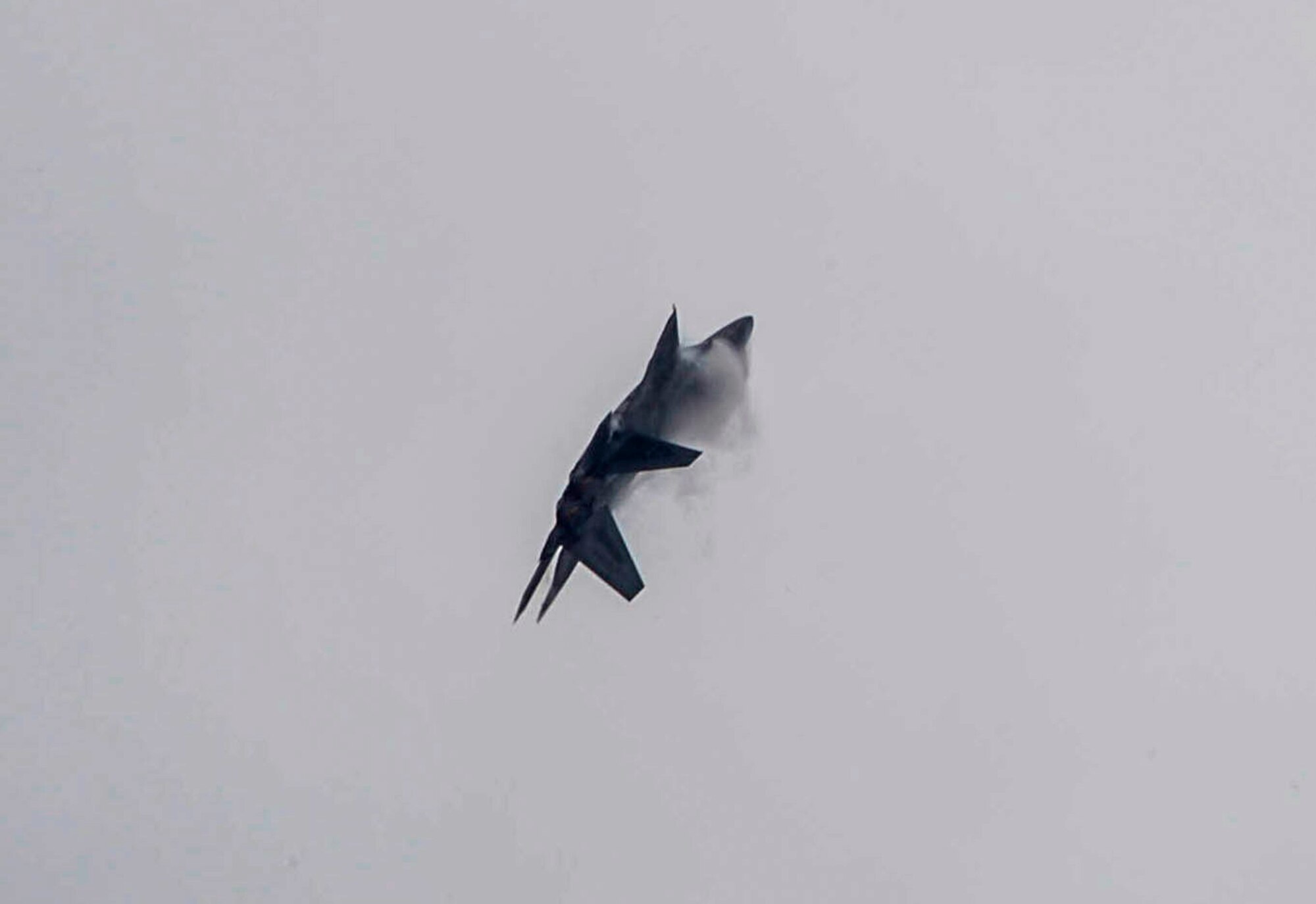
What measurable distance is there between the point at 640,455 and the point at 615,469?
0.90 m

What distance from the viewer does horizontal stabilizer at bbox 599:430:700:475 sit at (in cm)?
2819

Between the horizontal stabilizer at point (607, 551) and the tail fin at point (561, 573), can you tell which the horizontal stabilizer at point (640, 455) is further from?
the tail fin at point (561, 573)

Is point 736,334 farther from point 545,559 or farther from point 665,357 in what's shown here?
point 545,559

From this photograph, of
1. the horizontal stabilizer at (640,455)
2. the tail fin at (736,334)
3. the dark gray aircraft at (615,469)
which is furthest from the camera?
the tail fin at (736,334)

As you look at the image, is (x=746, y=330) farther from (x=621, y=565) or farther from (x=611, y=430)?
(x=621, y=565)

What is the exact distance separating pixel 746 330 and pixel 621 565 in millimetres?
8090

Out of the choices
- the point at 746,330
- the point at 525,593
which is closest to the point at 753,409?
the point at 746,330

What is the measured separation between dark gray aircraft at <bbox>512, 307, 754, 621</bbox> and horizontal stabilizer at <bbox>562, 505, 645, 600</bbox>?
2cm

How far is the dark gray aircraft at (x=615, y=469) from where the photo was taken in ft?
94.9

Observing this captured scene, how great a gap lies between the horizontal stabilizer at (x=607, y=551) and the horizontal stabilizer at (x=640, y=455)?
126 cm

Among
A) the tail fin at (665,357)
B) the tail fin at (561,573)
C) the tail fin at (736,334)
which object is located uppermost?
the tail fin at (736,334)

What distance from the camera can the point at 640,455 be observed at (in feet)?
94.4

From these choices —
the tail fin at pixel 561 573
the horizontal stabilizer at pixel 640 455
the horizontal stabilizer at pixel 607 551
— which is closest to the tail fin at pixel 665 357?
the horizontal stabilizer at pixel 640 455

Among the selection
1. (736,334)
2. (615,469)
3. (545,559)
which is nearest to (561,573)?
(545,559)
